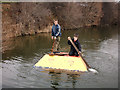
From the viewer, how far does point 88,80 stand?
7.11 m

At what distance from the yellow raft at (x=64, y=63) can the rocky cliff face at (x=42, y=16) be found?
7.78 metres

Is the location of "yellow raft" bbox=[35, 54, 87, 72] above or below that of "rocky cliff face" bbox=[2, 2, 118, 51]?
below

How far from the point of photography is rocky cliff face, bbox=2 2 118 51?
2208 centimetres

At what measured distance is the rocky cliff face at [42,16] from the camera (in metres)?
22.1

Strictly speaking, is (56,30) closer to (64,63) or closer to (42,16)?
(64,63)

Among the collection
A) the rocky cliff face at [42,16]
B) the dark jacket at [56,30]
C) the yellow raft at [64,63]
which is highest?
the rocky cliff face at [42,16]

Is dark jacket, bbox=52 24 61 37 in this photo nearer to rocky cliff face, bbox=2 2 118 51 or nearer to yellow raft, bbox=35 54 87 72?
yellow raft, bbox=35 54 87 72

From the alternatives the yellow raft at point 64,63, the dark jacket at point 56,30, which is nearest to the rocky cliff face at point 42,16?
the dark jacket at point 56,30

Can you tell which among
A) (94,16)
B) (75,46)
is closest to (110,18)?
(94,16)

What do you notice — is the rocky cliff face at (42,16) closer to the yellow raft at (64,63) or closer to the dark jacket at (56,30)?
the dark jacket at (56,30)

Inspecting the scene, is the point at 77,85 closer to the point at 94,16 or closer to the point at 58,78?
the point at 58,78

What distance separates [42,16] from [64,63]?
19.1 meters

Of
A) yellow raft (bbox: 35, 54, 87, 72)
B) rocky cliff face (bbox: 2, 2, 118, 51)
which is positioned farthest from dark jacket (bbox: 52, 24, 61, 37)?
rocky cliff face (bbox: 2, 2, 118, 51)

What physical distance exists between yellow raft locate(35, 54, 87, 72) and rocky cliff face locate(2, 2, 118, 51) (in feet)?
25.5
